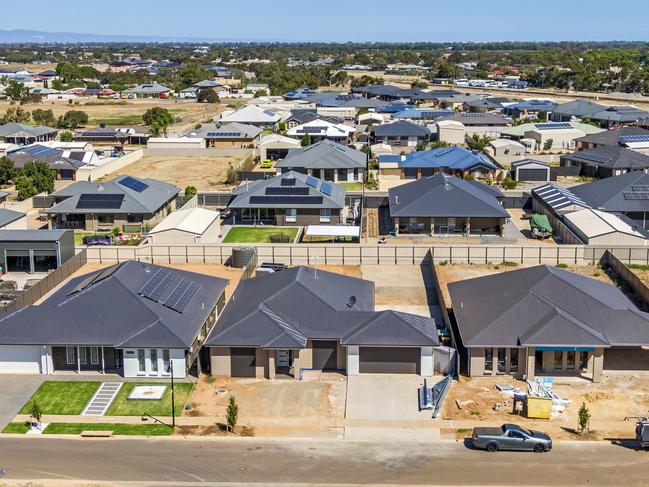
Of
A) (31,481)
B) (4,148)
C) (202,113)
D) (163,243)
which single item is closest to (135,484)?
(31,481)

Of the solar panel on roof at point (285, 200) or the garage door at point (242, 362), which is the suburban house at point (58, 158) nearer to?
the solar panel on roof at point (285, 200)

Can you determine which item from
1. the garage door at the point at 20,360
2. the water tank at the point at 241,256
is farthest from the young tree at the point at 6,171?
the garage door at the point at 20,360

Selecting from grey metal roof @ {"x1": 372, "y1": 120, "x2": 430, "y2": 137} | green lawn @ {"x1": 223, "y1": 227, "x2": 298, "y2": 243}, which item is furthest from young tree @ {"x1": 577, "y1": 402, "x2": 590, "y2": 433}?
grey metal roof @ {"x1": 372, "y1": 120, "x2": 430, "y2": 137}

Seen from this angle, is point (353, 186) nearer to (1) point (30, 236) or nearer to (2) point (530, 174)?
(2) point (530, 174)

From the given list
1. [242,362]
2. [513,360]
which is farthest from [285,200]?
[513,360]

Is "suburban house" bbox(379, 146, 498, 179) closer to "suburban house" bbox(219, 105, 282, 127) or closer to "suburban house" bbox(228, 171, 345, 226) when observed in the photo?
"suburban house" bbox(228, 171, 345, 226)

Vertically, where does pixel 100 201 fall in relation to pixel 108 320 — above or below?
above
